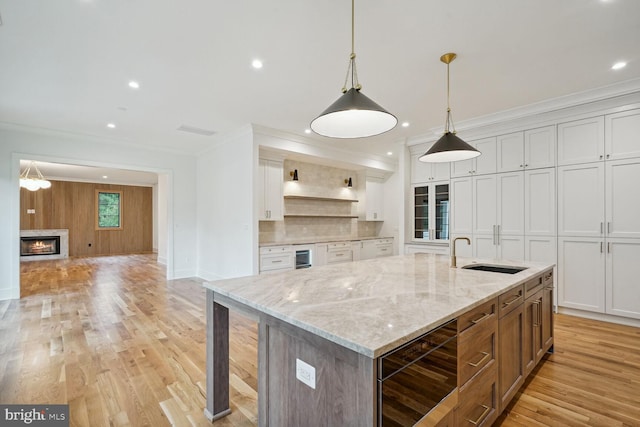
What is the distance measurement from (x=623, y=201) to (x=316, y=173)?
4895 millimetres

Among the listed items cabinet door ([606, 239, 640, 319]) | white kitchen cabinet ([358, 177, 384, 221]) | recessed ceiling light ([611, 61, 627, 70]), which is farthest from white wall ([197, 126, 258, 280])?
cabinet door ([606, 239, 640, 319])

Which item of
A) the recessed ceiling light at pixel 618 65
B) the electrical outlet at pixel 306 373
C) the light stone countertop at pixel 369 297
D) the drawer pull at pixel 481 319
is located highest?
the recessed ceiling light at pixel 618 65

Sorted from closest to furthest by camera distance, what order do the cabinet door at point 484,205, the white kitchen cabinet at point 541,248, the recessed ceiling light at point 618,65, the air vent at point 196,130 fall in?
1. the recessed ceiling light at point 618,65
2. the white kitchen cabinet at point 541,248
3. the cabinet door at point 484,205
4. the air vent at point 196,130

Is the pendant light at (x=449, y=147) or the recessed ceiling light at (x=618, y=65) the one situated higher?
the recessed ceiling light at (x=618, y=65)

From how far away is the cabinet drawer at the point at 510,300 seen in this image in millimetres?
1879

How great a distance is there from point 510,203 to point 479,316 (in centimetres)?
355

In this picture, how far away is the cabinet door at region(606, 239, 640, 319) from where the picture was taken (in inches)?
141

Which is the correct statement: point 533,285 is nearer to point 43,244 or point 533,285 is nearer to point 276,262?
point 276,262

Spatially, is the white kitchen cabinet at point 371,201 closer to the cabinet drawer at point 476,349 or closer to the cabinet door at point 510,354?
the cabinet door at point 510,354

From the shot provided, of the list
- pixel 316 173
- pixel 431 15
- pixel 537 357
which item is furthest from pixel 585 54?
pixel 316 173

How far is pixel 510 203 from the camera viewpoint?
4496mm

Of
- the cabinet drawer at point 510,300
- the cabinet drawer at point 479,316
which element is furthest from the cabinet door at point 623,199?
the cabinet drawer at point 479,316

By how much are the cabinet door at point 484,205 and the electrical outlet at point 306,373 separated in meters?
4.33

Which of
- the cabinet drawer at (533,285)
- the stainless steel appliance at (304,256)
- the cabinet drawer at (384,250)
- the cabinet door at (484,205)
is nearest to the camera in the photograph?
the cabinet drawer at (533,285)
